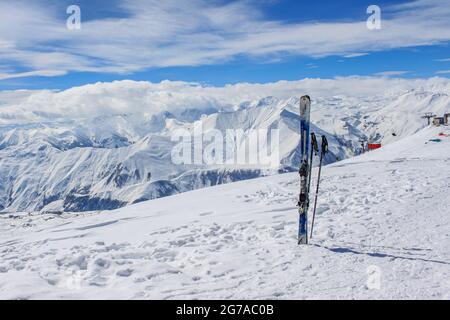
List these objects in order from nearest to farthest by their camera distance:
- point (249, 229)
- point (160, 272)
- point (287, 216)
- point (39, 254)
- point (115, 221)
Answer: point (160, 272)
point (39, 254)
point (249, 229)
point (287, 216)
point (115, 221)

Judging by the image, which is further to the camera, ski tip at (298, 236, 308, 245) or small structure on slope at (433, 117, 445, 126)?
small structure on slope at (433, 117, 445, 126)

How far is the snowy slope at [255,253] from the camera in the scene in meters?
10.0

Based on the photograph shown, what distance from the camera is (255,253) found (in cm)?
1278

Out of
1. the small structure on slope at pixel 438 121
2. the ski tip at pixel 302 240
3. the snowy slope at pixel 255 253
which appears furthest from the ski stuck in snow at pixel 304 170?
the small structure on slope at pixel 438 121

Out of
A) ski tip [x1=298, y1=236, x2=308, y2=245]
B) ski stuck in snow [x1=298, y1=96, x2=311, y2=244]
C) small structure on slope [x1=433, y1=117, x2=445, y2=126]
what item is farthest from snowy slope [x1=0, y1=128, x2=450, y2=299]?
small structure on slope [x1=433, y1=117, x2=445, y2=126]

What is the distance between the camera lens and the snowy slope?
395 inches

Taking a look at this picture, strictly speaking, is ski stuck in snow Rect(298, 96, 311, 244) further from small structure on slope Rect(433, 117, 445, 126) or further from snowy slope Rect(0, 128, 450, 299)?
small structure on slope Rect(433, 117, 445, 126)

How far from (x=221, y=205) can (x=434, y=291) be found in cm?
1364

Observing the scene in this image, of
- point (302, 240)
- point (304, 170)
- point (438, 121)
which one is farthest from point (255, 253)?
point (438, 121)

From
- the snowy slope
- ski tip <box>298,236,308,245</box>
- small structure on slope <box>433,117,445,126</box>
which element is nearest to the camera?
the snowy slope

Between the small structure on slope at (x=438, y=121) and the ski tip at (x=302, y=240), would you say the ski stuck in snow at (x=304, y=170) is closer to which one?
the ski tip at (x=302, y=240)

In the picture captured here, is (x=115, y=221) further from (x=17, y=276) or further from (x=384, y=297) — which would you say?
(x=384, y=297)
